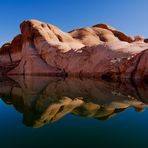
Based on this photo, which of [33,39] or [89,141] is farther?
[33,39]

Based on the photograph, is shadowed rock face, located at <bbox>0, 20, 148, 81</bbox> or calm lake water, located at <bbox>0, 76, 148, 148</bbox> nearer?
calm lake water, located at <bbox>0, 76, 148, 148</bbox>

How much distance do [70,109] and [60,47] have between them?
34841 millimetres

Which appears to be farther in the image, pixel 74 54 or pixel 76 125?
pixel 74 54

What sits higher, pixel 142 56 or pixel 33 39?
pixel 33 39

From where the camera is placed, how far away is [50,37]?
2013 inches

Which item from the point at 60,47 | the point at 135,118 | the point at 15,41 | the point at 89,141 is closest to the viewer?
the point at 89,141

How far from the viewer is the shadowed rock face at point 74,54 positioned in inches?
1172

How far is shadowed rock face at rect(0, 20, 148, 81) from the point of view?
97.7 feet

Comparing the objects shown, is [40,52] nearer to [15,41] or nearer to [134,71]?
[15,41]

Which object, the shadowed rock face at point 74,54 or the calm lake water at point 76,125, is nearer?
the calm lake water at point 76,125

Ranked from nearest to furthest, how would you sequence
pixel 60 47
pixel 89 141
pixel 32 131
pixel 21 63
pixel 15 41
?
pixel 89 141 → pixel 32 131 → pixel 60 47 → pixel 21 63 → pixel 15 41

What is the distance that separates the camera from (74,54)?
4128 centimetres

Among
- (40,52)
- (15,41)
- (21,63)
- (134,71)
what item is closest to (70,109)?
(134,71)

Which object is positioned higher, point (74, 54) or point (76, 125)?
point (74, 54)
